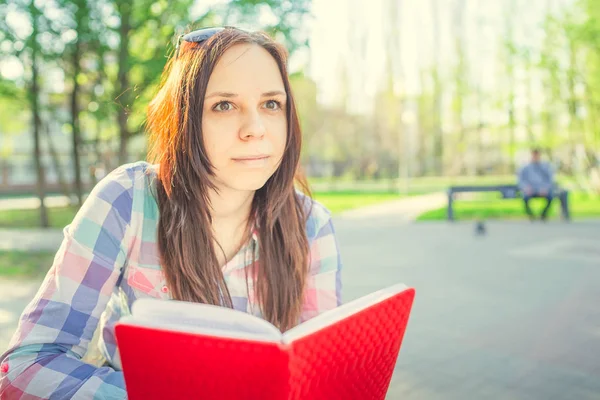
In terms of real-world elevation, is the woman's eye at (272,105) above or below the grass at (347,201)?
above

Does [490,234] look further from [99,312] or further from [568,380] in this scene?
[99,312]

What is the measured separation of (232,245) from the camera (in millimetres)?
1437

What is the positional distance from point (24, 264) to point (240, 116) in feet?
23.1

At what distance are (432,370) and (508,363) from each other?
0.49 metres

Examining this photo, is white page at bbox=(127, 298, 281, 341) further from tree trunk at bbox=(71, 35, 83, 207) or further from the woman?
tree trunk at bbox=(71, 35, 83, 207)

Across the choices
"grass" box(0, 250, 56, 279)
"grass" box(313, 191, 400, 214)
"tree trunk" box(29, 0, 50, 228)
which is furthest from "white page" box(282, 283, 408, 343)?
"grass" box(313, 191, 400, 214)

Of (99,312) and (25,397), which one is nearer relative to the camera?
(25,397)

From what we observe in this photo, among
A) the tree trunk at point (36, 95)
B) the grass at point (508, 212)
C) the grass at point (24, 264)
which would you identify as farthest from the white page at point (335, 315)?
the grass at point (508, 212)

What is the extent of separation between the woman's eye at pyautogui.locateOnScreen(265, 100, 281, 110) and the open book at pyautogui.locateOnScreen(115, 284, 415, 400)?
56cm

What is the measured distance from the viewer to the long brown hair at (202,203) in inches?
50.1

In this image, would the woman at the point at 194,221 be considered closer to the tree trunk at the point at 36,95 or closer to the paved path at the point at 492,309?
the paved path at the point at 492,309

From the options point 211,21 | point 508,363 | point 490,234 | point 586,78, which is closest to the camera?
point 508,363

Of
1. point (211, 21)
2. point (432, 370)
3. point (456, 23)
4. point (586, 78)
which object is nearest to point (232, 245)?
point (432, 370)

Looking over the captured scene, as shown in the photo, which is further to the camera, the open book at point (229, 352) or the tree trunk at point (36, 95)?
the tree trunk at point (36, 95)
